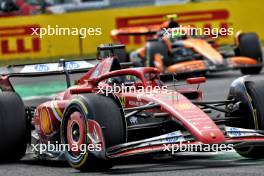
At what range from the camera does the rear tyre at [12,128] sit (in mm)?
10078

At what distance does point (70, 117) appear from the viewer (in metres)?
9.04

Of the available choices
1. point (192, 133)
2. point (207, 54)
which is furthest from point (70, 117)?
point (207, 54)

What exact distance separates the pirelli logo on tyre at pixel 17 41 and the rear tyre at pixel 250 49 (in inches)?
329

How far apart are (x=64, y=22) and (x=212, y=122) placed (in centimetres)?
1984

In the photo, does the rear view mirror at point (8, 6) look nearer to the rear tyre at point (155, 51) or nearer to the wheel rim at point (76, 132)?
the rear tyre at point (155, 51)

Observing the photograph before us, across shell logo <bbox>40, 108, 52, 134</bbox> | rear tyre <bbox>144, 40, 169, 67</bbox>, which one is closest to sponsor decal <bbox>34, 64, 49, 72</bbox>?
shell logo <bbox>40, 108, 52, 134</bbox>

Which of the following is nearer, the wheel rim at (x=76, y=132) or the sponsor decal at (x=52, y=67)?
the wheel rim at (x=76, y=132)

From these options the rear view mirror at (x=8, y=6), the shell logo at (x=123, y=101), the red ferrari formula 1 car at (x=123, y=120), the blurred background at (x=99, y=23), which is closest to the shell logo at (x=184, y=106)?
the red ferrari formula 1 car at (x=123, y=120)

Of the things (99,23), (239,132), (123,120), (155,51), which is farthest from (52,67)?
(99,23)

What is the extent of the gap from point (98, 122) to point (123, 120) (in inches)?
11.1

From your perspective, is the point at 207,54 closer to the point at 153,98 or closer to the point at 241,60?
the point at 241,60

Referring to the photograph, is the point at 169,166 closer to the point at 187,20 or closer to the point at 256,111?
the point at 256,111

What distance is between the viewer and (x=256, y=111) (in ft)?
30.1

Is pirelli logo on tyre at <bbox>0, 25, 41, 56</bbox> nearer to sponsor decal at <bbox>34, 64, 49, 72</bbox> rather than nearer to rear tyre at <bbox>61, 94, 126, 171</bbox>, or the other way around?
sponsor decal at <bbox>34, 64, 49, 72</bbox>
